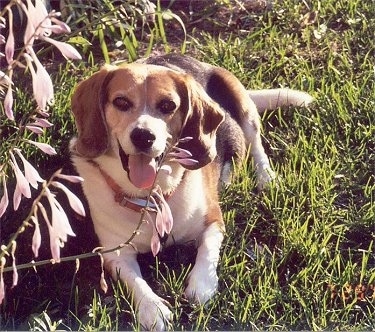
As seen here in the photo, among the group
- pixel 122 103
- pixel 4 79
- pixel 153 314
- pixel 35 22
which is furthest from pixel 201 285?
pixel 35 22

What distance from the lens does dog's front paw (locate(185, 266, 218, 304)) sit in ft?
10.5

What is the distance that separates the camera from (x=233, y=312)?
3150 mm

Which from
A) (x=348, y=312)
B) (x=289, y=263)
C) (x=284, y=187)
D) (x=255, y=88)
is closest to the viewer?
(x=348, y=312)

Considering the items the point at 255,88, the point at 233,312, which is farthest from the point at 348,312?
the point at 255,88

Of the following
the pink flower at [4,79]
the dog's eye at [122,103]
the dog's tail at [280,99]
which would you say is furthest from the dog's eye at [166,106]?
the pink flower at [4,79]

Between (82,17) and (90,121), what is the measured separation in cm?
83

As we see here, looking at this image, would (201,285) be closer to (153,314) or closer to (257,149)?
(153,314)

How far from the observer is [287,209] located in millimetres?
3609

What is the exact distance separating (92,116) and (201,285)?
769 millimetres

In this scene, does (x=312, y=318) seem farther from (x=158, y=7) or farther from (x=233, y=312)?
(x=158, y=7)

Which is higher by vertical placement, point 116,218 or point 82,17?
point 82,17

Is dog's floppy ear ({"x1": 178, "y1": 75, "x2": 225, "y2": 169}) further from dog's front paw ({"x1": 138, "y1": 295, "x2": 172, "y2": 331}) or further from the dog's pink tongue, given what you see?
dog's front paw ({"x1": 138, "y1": 295, "x2": 172, "y2": 331})

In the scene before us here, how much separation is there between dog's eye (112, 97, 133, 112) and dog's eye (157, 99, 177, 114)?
111mm

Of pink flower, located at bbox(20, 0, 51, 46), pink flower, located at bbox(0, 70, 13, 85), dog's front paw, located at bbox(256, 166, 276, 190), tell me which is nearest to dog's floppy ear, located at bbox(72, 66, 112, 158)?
dog's front paw, located at bbox(256, 166, 276, 190)
